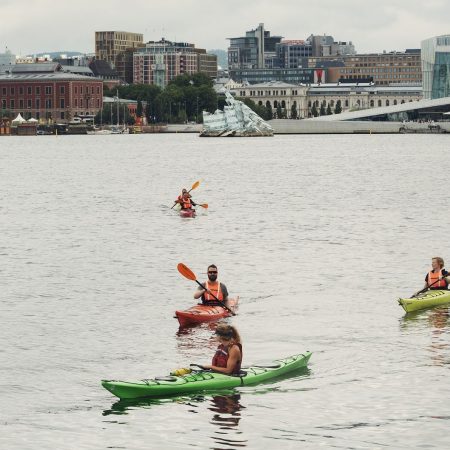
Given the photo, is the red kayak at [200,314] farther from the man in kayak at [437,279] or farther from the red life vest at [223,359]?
the red life vest at [223,359]

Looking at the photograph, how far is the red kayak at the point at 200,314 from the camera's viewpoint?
33750 millimetres

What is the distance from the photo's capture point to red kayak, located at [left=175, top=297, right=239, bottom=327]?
3375cm

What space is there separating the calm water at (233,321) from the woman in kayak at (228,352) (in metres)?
0.58

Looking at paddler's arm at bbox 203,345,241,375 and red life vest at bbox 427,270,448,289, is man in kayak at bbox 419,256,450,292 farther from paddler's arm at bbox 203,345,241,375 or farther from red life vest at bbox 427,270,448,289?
paddler's arm at bbox 203,345,241,375

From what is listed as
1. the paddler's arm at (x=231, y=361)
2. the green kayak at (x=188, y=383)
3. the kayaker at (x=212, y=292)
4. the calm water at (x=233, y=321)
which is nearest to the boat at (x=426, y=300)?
the calm water at (x=233, y=321)

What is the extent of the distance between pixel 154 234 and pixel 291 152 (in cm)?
11594

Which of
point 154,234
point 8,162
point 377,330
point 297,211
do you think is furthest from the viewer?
point 8,162

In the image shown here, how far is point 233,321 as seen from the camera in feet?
116

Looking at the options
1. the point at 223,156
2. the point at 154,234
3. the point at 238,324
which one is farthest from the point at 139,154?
the point at 238,324

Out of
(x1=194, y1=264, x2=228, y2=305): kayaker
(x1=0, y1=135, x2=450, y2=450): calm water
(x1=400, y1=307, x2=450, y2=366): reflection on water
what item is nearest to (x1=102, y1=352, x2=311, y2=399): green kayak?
(x1=0, y1=135, x2=450, y2=450): calm water

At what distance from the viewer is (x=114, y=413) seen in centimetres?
2547

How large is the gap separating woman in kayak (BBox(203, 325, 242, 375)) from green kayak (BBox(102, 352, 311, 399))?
14 cm

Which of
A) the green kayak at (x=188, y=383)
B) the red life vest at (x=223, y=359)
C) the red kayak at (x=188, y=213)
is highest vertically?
the red life vest at (x=223, y=359)

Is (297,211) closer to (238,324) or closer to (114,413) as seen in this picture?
(238,324)
